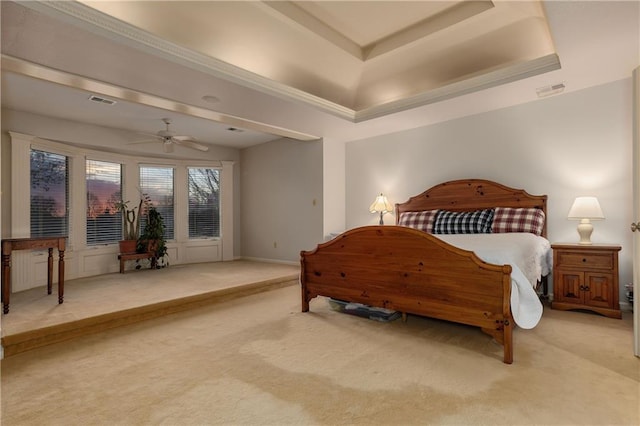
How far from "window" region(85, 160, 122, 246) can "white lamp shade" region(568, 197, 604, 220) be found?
21.7ft

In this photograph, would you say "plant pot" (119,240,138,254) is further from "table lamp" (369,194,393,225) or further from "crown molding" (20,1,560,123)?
"table lamp" (369,194,393,225)

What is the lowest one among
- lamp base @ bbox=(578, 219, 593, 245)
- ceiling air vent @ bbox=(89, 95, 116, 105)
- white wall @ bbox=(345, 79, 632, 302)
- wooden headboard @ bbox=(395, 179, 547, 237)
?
lamp base @ bbox=(578, 219, 593, 245)

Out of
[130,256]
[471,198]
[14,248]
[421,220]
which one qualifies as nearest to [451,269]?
[421,220]

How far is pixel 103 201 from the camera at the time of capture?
18.2 feet

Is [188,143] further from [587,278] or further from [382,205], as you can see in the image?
[587,278]

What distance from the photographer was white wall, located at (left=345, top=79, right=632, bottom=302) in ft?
11.3

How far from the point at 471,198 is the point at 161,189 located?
551 cm

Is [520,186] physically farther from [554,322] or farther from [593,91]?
[554,322]

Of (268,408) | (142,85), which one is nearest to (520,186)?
(268,408)

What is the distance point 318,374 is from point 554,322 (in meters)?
2.37

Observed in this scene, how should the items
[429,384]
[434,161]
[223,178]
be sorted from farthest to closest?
1. [223,178]
2. [434,161]
3. [429,384]

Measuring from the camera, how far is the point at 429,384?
6.20 ft

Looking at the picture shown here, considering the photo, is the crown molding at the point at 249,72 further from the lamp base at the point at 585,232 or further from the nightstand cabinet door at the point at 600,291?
the nightstand cabinet door at the point at 600,291

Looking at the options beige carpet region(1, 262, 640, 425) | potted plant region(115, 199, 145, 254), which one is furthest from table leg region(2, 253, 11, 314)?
potted plant region(115, 199, 145, 254)
